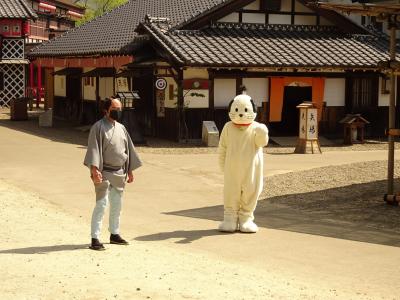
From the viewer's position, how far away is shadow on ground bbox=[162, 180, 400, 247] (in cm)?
908

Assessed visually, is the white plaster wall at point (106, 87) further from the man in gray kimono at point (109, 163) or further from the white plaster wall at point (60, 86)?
the man in gray kimono at point (109, 163)

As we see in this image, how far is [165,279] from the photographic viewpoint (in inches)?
253

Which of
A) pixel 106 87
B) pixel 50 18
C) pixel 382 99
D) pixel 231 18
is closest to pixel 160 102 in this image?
pixel 231 18

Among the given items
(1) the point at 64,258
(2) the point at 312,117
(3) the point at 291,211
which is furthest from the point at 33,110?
(1) the point at 64,258

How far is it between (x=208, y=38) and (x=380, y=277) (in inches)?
598

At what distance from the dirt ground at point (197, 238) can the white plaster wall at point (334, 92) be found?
7005 millimetres

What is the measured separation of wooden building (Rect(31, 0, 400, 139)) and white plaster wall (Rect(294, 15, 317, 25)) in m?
0.03

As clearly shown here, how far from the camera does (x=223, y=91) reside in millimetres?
21344

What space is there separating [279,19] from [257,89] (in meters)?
2.72

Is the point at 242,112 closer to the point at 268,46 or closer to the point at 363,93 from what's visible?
the point at 268,46

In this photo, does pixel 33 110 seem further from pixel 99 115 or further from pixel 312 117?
pixel 312 117

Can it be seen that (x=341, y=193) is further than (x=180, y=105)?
No

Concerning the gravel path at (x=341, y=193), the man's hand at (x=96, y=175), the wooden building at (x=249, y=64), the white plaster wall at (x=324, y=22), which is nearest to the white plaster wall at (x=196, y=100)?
A: the wooden building at (x=249, y=64)

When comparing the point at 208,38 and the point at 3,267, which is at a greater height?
the point at 208,38
